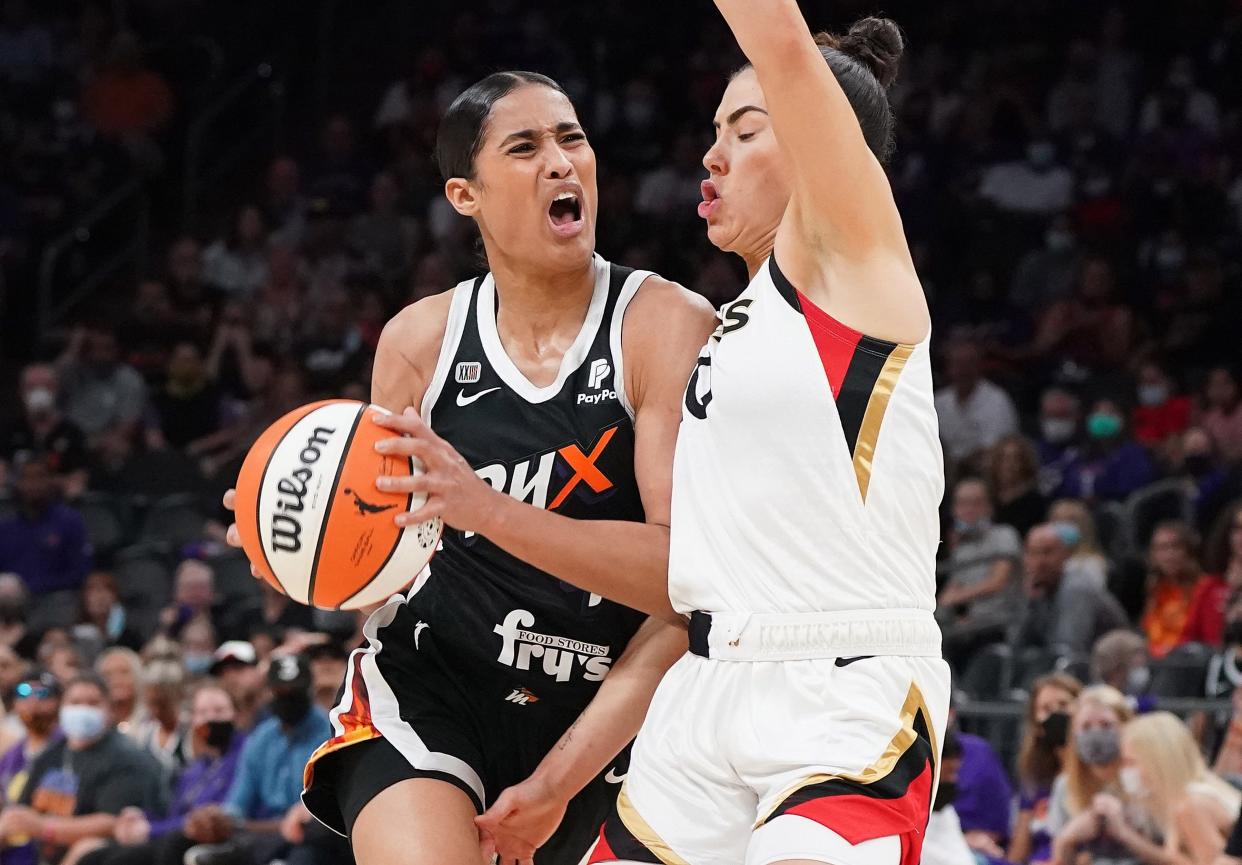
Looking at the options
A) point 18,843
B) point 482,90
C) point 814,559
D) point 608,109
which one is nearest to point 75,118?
point 608,109

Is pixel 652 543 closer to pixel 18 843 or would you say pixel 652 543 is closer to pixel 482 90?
pixel 482 90

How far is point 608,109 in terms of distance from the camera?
53.3 feet

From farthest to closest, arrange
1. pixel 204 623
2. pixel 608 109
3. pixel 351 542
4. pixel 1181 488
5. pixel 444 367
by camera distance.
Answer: pixel 608 109, pixel 204 623, pixel 1181 488, pixel 444 367, pixel 351 542

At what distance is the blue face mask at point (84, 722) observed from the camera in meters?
9.25

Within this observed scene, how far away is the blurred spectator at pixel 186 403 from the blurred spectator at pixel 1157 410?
699 centimetres

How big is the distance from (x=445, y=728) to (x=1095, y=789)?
3890mm

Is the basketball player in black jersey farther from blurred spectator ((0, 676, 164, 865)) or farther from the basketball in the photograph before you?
blurred spectator ((0, 676, 164, 865))

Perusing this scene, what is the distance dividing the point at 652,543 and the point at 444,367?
72cm

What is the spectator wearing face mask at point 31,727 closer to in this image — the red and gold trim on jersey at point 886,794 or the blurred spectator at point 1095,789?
the blurred spectator at point 1095,789

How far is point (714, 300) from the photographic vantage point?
13.2 m

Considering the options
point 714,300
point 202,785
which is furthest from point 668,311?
point 714,300

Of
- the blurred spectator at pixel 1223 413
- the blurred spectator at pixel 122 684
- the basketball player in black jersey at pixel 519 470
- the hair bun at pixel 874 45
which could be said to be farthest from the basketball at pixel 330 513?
the blurred spectator at pixel 1223 413

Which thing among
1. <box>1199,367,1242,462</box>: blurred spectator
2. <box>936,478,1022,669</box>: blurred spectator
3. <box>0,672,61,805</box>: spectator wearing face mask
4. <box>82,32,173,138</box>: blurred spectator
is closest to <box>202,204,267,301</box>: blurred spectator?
<box>82,32,173,138</box>: blurred spectator

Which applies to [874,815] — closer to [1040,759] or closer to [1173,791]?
[1173,791]
